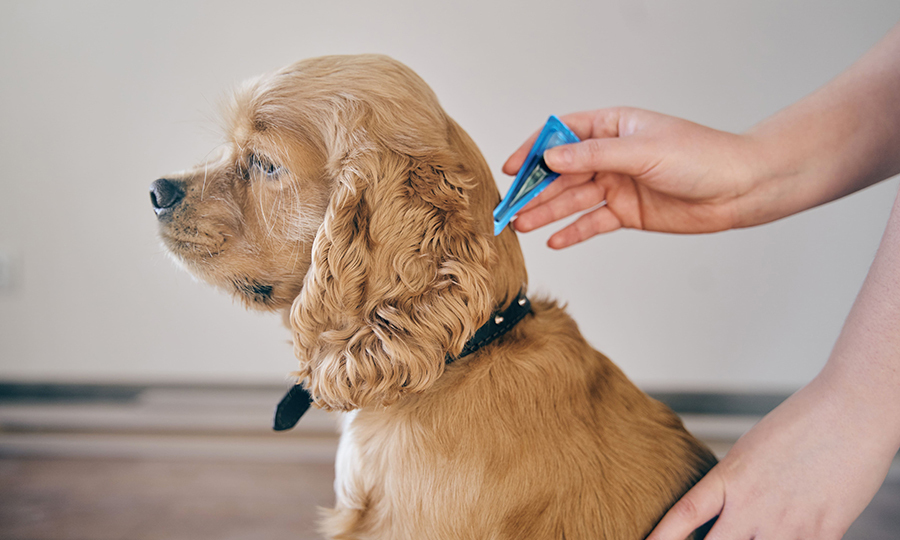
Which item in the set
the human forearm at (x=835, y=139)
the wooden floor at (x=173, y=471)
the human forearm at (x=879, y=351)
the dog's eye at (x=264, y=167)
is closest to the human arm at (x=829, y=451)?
the human forearm at (x=879, y=351)

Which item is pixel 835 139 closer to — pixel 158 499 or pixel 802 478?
pixel 802 478

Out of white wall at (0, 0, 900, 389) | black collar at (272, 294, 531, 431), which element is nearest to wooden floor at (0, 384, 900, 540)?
white wall at (0, 0, 900, 389)

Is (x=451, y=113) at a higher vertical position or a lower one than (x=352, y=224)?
higher

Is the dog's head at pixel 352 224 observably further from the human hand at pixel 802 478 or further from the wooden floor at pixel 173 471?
the wooden floor at pixel 173 471

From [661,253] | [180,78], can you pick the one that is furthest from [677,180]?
[180,78]

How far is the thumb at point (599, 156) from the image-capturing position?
1.14 meters

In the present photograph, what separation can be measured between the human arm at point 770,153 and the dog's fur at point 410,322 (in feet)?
1.12

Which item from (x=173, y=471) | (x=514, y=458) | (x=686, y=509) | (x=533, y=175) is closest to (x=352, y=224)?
(x=533, y=175)

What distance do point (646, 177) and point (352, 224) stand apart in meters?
0.74

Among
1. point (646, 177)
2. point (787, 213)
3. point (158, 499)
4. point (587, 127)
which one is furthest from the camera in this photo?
point (158, 499)

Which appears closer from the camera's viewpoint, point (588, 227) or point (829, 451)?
point (829, 451)

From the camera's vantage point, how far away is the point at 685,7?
95.9 inches

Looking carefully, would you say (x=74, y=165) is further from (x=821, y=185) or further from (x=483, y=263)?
(x=821, y=185)

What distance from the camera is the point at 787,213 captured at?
4.56ft
